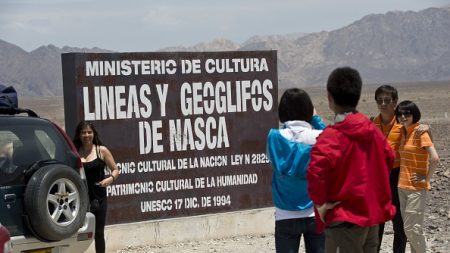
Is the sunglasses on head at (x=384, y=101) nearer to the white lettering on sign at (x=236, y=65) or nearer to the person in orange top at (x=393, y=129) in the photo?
the person in orange top at (x=393, y=129)

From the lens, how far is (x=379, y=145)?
18.7ft

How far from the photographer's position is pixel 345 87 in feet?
18.5

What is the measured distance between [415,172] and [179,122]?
149 inches

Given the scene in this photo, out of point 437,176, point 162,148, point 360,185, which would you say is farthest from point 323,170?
point 437,176

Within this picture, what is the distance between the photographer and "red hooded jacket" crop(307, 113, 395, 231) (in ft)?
17.8

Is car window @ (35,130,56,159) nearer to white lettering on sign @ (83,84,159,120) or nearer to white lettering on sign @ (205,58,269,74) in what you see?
white lettering on sign @ (83,84,159,120)

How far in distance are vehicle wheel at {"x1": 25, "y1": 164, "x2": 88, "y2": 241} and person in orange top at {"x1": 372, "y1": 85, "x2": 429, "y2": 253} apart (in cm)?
288

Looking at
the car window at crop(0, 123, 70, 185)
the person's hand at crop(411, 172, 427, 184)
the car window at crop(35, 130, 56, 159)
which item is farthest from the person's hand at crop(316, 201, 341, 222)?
the person's hand at crop(411, 172, 427, 184)

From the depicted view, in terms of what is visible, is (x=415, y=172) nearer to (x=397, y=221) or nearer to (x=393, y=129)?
(x=393, y=129)

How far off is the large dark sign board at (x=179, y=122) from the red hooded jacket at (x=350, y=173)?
5.57 meters

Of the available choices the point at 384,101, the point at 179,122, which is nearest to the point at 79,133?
the point at 179,122

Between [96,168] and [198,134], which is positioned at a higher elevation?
[198,134]

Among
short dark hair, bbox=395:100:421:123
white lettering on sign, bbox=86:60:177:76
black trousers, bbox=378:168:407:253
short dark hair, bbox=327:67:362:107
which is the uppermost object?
white lettering on sign, bbox=86:60:177:76

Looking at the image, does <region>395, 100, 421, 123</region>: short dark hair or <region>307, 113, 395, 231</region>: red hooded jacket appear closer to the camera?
A: <region>307, 113, 395, 231</region>: red hooded jacket
